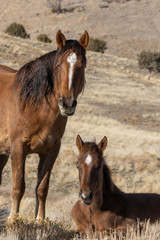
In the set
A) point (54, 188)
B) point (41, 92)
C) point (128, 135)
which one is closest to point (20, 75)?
point (41, 92)

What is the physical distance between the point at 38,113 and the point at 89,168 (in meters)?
1.08

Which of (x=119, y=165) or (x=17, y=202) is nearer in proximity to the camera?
(x=17, y=202)

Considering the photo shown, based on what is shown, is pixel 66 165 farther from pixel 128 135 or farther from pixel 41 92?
pixel 41 92

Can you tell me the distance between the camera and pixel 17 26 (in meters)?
53.9

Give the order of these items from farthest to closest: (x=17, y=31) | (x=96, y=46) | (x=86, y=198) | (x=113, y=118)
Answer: (x=17, y=31) → (x=96, y=46) → (x=113, y=118) → (x=86, y=198)

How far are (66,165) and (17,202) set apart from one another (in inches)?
309

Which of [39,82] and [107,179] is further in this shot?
[107,179]

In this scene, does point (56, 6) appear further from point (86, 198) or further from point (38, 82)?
point (86, 198)

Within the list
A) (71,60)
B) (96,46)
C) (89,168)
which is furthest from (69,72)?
(96,46)

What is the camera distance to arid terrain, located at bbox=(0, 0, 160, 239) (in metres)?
12.2

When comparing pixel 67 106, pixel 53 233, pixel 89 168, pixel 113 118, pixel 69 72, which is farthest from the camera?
pixel 113 118

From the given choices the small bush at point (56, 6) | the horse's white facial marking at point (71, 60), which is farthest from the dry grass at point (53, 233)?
the small bush at point (56, 6)

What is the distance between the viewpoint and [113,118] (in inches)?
885

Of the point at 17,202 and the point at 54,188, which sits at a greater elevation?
the point at 17,202
